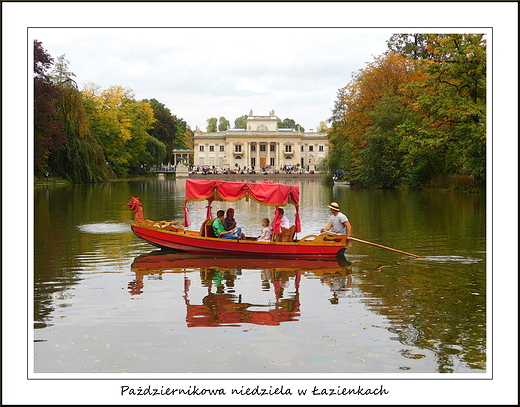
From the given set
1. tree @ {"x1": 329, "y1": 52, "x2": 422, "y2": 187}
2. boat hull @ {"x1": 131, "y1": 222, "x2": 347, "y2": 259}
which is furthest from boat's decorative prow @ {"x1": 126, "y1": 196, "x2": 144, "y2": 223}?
tree @ {"x1": 329, "y1": 52, "x2": 422, "y2": 187}

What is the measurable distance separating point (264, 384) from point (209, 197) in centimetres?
1079

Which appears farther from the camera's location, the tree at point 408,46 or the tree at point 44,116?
the tree at point 408,46

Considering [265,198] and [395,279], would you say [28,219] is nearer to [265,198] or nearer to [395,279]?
[395,279]

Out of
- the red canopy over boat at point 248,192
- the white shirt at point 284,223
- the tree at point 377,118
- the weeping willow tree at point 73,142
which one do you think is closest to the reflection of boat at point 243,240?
the red canopy over boat at point 248,192

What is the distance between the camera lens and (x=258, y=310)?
963 centimetres

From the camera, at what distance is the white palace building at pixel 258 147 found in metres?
126

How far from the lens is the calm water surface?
727 cm

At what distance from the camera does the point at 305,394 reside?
5582 millimetres

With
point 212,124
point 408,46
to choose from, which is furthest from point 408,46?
point 212,124

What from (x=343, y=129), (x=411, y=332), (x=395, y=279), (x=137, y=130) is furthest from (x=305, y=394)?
(x=137, y=130)

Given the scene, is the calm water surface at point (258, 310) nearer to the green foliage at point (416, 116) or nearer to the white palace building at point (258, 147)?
the green foliage at point (416, 116)

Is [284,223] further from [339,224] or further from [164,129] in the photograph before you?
[164,129]

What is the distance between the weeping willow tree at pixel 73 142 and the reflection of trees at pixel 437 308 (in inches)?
1445

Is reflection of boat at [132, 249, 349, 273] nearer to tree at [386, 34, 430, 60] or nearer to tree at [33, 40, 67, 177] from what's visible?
tree at [33, 40, 67, 177]
